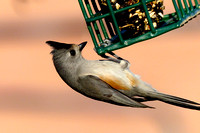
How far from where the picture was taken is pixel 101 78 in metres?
4.52

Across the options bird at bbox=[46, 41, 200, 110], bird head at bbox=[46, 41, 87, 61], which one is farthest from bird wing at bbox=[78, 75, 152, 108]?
bird head at bbox=[46, 41, 87, 61]

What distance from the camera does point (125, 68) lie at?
4605 millimetres

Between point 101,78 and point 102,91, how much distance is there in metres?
0.13

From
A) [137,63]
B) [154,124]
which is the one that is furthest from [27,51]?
[154,124]

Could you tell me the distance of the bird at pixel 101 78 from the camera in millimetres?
4453

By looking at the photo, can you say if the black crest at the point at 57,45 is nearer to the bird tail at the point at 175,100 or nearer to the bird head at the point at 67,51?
the bird head at the point at 67,51

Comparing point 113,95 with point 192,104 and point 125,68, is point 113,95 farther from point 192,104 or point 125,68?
point 192,104

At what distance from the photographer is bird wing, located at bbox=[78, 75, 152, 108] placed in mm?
4379

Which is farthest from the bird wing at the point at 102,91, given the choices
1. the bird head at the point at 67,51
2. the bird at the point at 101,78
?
the bird head at the point at 67,51

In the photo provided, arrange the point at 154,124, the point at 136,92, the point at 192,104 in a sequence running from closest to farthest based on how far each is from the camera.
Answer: the point at 192,104 < the point at 136,92 < the point at 154,124

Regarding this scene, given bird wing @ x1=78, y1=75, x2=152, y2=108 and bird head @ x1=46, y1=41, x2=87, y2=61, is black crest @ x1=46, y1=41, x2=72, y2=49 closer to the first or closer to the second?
bird head @ x1=46, y1=41, x2=87, y2=61

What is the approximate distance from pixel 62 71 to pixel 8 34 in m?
2.17

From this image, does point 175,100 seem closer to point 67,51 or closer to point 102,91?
point 102,91

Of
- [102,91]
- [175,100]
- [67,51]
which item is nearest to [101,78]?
[102,91]
